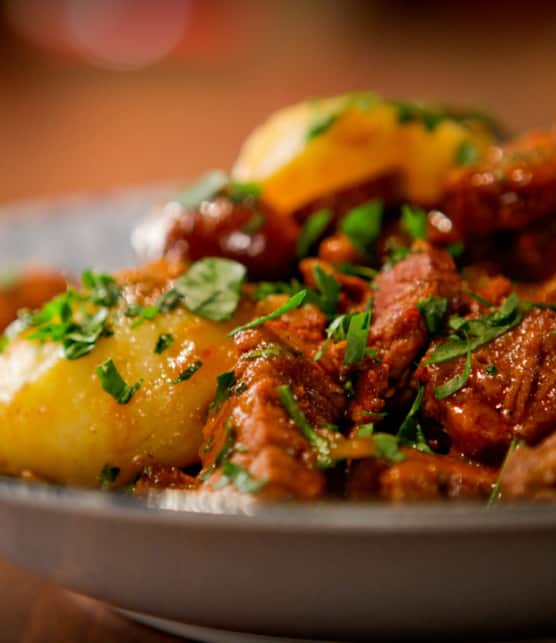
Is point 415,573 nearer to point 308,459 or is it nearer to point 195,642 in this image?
point 308,459

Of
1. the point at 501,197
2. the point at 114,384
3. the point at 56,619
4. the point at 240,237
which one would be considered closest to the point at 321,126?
the point at 240,237

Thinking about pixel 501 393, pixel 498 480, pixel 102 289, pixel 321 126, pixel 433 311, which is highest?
pixel 321 126

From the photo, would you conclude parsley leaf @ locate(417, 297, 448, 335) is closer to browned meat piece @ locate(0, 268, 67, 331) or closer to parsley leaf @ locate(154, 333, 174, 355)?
parsley leaf @ locate(154, 333, 174, 355)

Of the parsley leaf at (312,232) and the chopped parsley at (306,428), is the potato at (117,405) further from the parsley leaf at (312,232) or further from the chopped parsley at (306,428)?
the parsley leaf at (312,232)

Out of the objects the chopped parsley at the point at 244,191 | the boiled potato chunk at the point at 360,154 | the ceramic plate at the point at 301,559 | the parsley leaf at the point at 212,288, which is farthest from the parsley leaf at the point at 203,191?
the ceramic plate at the point at 301,559

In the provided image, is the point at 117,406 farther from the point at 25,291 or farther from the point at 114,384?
the point at 25,291

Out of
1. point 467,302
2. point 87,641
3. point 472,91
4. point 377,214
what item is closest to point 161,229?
point 377,214
